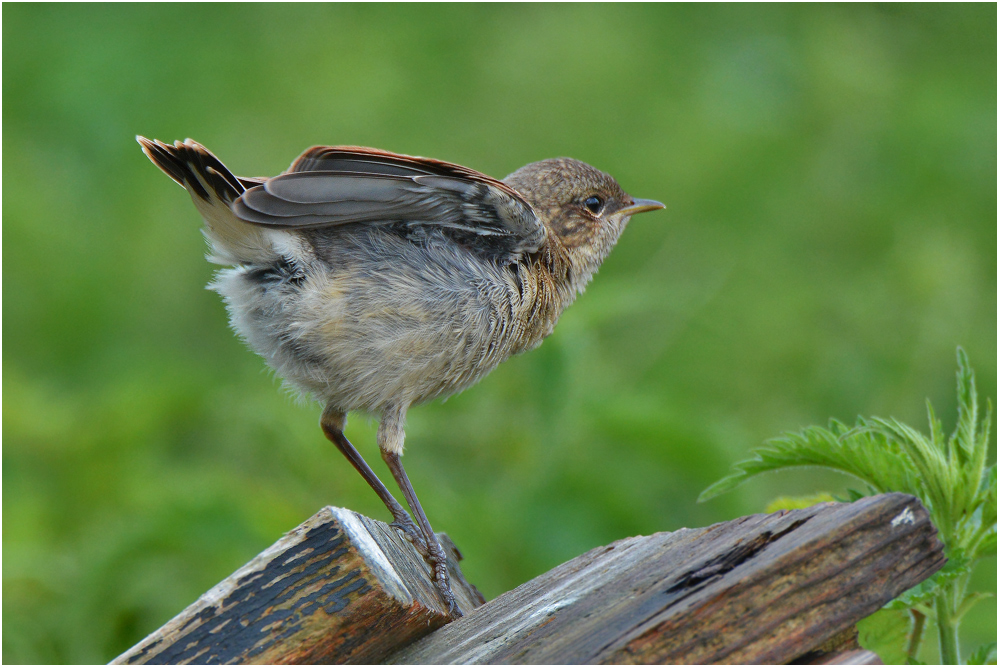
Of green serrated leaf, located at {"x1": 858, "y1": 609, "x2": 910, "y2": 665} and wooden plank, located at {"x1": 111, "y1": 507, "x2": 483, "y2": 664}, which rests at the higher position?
wooden plank, located at {"x1": 111, "y1": 507, "x2": 483, "y2": 664}

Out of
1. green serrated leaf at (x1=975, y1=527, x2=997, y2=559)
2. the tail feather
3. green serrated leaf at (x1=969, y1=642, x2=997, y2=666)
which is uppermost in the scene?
the tail feather

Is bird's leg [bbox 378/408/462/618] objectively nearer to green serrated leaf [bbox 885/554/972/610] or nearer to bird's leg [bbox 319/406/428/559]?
bird's leg [bbox 319/406/428/559]

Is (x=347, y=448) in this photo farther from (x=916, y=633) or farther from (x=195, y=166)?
(x=916, y=633)

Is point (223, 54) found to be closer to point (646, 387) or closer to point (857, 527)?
point (646, 387)

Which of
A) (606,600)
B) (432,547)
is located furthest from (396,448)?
(606,600)

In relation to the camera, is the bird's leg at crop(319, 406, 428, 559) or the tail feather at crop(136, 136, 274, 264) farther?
the bird's leg at crop(319, 406, 428, 559)

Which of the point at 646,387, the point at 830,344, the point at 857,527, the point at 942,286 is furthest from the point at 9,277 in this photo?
the point at 857,527

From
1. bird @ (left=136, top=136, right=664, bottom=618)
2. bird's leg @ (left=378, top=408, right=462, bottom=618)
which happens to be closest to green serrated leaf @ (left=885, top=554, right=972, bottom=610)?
bird @ (left=136, top=136, right=664, bottom=618)
